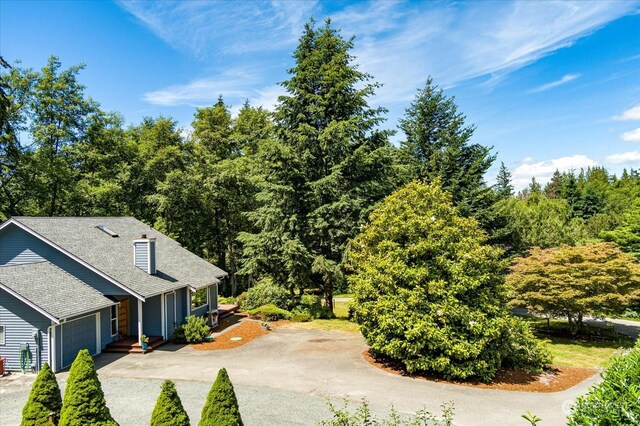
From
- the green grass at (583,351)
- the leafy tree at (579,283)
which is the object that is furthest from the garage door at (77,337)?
the leafy tree at (579,283)

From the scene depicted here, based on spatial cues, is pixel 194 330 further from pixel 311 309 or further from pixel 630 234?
pixel 630 234

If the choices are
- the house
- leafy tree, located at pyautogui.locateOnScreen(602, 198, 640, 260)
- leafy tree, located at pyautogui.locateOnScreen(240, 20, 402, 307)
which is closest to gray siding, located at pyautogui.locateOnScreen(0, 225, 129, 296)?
the house

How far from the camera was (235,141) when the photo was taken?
4072cm

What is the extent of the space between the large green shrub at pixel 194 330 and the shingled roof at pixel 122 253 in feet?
6.14

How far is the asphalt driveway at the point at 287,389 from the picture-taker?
1107 cm

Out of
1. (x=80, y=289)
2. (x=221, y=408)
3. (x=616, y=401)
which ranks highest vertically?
(x=80, y=289)

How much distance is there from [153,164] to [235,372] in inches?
1029

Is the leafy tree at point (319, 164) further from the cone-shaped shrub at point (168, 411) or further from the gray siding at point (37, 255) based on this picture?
the cone-shaped shrub at point (168, 411)

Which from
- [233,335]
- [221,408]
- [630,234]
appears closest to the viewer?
[221,408]

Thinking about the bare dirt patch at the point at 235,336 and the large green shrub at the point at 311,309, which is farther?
the large green shrub at the point at 311,309

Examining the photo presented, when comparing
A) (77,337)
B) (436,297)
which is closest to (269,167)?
(77,337)

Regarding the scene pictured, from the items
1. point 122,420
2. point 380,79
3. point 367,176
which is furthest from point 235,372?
point 380,79

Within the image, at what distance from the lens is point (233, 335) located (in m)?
20.4

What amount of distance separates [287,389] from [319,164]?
16.4m
